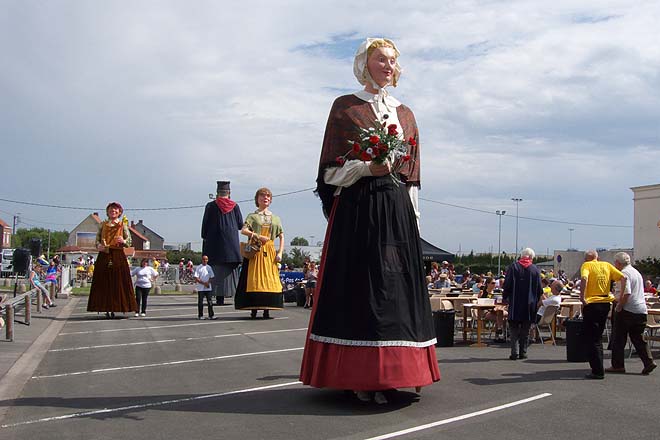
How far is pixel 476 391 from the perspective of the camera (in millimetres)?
8242

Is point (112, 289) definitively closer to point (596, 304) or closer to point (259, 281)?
point (259, 281)

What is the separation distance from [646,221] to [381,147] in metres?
43.4

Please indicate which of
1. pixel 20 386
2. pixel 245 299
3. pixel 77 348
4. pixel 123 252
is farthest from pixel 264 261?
pixel 20 386

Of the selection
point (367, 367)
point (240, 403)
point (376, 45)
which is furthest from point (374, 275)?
point (376, 45)

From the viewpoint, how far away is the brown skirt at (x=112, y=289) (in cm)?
1803

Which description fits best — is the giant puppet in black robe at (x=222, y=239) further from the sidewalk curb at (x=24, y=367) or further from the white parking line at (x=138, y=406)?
the white parking line at (x=138, y=406)

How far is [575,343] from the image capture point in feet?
37.5

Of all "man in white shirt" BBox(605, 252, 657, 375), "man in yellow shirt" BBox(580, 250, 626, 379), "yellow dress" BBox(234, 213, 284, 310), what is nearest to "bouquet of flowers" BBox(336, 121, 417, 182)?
"man in yellow shirt" BBox(580, 250, 626, 379)

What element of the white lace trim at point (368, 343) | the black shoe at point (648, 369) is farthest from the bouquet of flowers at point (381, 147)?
the black shoe at point (648, 369)

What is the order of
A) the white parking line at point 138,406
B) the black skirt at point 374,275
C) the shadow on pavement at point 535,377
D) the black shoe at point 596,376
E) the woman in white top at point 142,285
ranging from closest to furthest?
Answer: the white parking line at point 138,406, the black skirt at point 374,275, the shadow on pavement at point 535,377, the black shoe at point 596,376, the woman in white top at point 142,285

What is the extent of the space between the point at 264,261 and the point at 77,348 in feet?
21.1

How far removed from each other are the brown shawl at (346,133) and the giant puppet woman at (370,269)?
11 millimetres

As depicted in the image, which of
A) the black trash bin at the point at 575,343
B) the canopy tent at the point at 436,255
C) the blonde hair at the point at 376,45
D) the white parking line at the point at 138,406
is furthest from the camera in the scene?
the canopy tent at the point at 436,255

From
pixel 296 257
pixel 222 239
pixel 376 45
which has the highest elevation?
pixel 376 45
